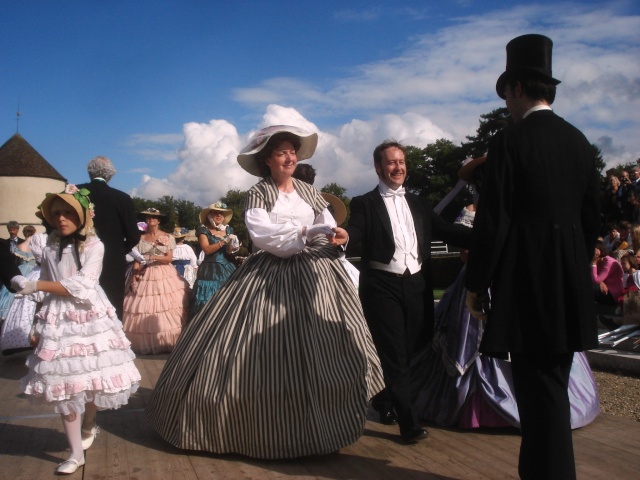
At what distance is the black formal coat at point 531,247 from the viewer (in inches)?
111

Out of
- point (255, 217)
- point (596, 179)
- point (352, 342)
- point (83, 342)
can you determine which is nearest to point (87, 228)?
point (83, 342)

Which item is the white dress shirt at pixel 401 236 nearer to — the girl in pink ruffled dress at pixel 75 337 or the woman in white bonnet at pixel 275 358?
the woman in white bonnet at pixel 275 358

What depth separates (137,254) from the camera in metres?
8.52

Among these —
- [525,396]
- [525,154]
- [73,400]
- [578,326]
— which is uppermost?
[525,154]

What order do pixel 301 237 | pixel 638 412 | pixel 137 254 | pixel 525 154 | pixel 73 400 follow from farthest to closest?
pixel 137 254, pixel 638 412, pixel 301 237, pixel 73 400, pixel 525 154

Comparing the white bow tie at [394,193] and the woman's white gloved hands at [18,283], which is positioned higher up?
the white bow tie at [394,193]

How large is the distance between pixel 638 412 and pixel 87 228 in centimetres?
416

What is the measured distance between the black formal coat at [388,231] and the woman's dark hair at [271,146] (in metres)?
0.58

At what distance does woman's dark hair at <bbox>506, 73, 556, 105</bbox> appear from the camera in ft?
9.71

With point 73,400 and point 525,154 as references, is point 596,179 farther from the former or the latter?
point 73,400

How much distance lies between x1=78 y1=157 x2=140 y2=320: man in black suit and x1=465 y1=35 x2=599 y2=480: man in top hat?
4150 millimetres

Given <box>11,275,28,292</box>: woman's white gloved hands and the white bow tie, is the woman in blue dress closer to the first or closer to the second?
the white bow tie

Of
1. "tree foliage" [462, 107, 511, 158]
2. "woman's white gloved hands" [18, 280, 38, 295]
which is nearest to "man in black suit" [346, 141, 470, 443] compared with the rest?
"woman's white gloved hands" [18, 280, 38, 295]

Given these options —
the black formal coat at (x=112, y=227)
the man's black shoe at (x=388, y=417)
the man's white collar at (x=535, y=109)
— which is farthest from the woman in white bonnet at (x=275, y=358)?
the black formal coat at (x=112, y=227)
